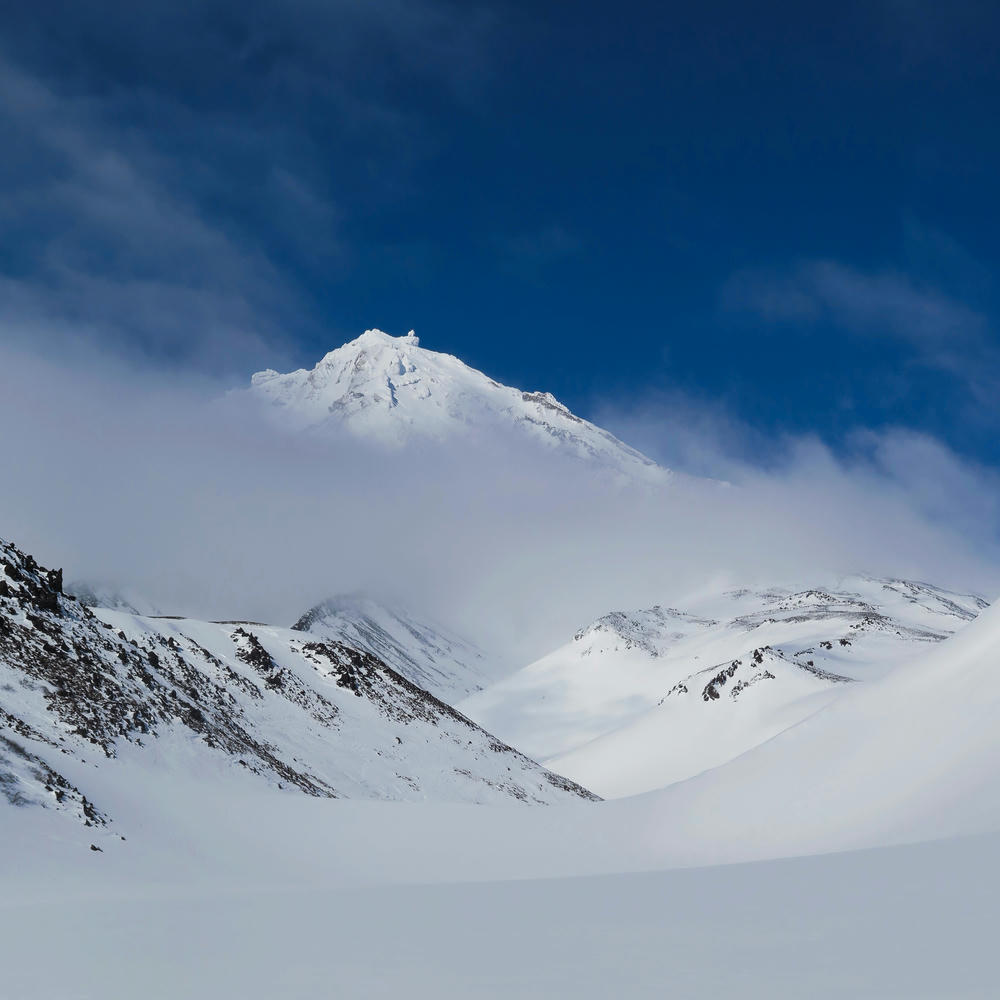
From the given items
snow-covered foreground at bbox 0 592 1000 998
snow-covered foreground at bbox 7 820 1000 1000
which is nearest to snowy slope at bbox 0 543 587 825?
snow-covered foreground at bbox 0 592 1000 998

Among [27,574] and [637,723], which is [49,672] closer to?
[27,574]

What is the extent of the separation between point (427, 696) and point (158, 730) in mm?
36191

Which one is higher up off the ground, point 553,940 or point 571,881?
point 571,881

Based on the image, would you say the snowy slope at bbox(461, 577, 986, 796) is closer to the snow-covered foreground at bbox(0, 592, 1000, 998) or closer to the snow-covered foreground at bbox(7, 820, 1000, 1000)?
the snow-covered foreground at bbox(0, 592, 1000, 998)

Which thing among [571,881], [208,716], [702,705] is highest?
[702,705]

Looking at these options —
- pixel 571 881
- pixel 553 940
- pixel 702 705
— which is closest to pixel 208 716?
pixel 571 881

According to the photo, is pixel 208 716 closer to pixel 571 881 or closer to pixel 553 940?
pixel 571 881

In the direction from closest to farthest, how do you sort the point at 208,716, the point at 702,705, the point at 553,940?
the point at 553,940 < the point at 208,716 < the point at 702,705

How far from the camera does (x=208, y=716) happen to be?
4138 cm

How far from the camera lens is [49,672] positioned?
109 feet

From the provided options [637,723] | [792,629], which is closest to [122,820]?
[637,723]

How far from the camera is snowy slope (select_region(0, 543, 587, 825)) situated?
27703 millimetres

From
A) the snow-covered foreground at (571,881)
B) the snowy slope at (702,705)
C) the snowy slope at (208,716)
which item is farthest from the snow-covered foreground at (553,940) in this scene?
the snowy slope at (702,705)

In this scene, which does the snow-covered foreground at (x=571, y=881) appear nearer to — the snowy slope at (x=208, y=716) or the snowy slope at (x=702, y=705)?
the snowy slope at (x=208, y=716)
